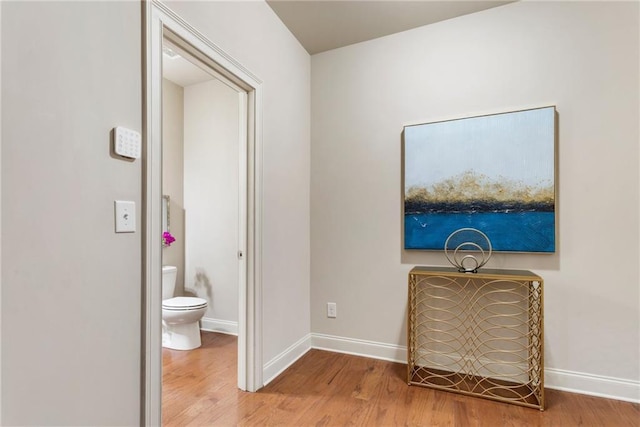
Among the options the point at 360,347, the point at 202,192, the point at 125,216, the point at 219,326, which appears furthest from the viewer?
the point at 202,192

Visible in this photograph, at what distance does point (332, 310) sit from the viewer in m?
2.75

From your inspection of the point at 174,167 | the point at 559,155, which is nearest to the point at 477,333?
the point at 559,155

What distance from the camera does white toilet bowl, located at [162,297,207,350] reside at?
8.64ft

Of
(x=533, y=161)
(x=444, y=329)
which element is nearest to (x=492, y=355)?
(x=444, y=329)

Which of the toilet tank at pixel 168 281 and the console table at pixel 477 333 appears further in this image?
the toilet tank at pixel 168 281

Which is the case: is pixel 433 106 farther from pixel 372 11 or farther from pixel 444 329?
pixel 444 329

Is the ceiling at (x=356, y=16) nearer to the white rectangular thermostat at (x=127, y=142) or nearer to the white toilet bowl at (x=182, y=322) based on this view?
the white rectangular thermostat at (x=127, y=142)

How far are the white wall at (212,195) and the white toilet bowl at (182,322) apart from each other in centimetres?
48

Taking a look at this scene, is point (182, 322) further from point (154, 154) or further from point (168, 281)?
point (154, 154)

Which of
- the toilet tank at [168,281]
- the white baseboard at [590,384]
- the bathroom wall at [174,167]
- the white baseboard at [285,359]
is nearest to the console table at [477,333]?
the white baseboard at [590,384]

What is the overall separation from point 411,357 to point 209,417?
131cm

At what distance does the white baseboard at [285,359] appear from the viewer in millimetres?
2211

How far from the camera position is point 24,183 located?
100 centimetres

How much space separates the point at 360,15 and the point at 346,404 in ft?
8.37
